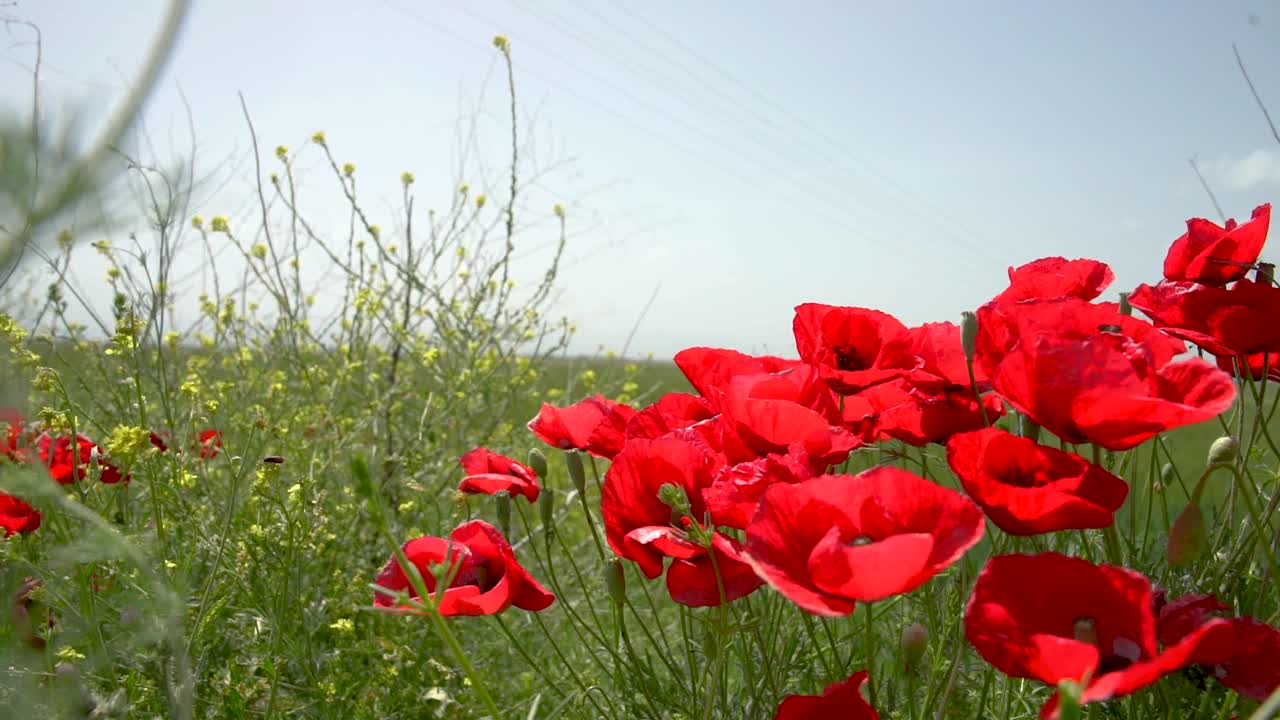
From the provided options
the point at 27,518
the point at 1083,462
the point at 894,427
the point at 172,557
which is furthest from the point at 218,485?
the point at 1083,462

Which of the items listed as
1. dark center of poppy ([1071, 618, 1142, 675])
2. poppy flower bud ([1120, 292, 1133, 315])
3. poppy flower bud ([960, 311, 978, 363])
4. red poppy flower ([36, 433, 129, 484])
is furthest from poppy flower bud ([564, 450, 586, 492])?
red poppy flower ([36, 433, 129, 484])

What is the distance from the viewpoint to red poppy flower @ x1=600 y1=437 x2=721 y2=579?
896 millimetres

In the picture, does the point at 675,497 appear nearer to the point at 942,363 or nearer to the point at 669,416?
the point at 669,416

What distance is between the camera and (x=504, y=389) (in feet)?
10.3

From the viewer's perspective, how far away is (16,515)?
1.45 m

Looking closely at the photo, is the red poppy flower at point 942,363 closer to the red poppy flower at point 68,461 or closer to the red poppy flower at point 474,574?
the red poppy flower at point 474,574

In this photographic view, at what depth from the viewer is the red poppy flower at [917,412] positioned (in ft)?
3.28

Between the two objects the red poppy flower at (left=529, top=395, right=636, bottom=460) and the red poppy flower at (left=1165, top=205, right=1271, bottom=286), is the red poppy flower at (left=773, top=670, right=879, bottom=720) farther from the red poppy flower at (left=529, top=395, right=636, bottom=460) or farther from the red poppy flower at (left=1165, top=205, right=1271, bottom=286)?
the red poppy flower at (left=1165, top=205, right=1271, bottom=286)

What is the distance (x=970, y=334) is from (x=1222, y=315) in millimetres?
318

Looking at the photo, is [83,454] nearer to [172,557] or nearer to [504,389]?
[172,557]

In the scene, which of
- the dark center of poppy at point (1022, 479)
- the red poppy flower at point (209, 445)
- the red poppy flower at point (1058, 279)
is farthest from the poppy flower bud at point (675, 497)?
the red poppy flower at point (209, 445)

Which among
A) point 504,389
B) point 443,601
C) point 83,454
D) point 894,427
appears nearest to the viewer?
point 443,601

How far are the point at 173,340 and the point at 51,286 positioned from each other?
0.93 meters

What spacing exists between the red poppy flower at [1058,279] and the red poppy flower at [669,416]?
0.40 metres
